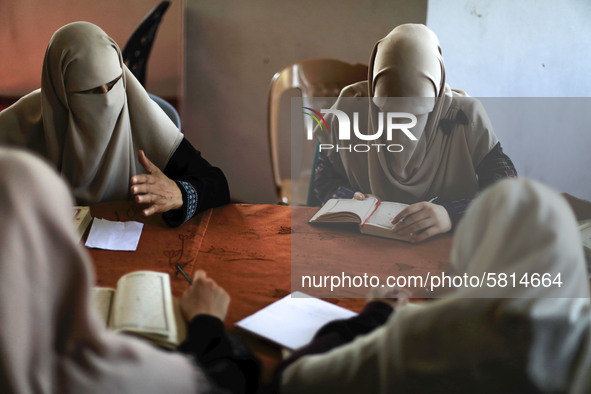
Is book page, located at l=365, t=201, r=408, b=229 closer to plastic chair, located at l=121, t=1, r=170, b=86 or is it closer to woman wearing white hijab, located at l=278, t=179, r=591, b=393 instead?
woman wearing white hijab, located at l=278, t=179, r=591, b=393

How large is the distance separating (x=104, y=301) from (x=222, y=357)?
28cm

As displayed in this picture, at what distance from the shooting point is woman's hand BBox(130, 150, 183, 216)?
4.35 feet

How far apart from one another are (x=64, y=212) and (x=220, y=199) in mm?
960

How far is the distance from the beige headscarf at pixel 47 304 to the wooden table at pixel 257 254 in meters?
0.35

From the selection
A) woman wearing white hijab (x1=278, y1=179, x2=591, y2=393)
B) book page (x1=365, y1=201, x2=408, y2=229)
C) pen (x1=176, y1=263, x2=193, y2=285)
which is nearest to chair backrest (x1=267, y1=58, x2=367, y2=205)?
book page (x1=365, y1=201, x2=408, y2=229)

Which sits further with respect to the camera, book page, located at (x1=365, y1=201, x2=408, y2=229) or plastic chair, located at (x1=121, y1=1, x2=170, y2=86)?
plastic chair, located at (x1=121, y1=1, x2=170, y2=86)

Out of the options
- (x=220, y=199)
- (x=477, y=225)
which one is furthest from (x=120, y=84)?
(x=477, y=225)

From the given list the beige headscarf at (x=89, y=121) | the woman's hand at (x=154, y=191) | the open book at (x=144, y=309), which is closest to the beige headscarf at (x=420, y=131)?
the woman's hand at (x=154, y=191)

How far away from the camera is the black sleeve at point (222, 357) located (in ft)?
2.40

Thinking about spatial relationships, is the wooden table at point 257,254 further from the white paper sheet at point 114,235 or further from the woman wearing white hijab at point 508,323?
the woman wearing white hijab at point 508,323

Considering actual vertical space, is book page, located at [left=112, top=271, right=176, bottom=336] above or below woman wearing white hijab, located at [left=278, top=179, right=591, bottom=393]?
below

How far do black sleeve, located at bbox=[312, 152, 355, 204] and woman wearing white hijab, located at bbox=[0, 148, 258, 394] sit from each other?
943mm

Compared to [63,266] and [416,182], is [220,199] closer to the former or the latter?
[416,182]

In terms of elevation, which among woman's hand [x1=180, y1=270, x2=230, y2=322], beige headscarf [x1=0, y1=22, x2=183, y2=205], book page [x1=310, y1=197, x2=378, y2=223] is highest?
beige headscarf [x1=0, y1=22, x2=183, y2=205]
